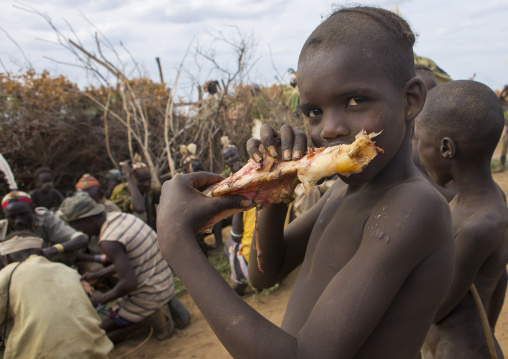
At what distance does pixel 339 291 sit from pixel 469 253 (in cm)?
95

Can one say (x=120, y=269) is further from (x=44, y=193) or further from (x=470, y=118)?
(x=44, y=193)

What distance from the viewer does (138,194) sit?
6578 mm

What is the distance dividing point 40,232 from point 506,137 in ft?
34.0

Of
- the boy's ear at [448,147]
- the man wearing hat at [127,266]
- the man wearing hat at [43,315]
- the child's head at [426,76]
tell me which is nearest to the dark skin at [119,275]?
the man wearing hat at [127,266]

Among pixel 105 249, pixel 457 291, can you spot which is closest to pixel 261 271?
pixel 457 291

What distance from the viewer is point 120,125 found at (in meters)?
8.95

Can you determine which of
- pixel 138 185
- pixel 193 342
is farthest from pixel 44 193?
pixel 193 342

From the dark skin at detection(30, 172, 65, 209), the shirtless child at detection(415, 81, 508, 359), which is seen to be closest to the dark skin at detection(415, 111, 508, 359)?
the shirtless child at detection(415, 81, 508, 359)

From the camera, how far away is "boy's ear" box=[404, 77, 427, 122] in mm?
1187

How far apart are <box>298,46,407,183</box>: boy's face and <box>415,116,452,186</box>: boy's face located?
0.90 m

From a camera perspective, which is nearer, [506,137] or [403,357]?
[403,357]

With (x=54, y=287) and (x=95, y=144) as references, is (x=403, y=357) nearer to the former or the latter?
(x=54, y=287)

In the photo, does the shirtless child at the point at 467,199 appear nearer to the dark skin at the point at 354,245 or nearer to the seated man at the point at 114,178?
the dark skin at the point at 354,245

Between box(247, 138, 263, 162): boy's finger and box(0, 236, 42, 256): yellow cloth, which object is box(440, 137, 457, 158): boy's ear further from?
box(0, 236, 42, 256): yellow cloth
